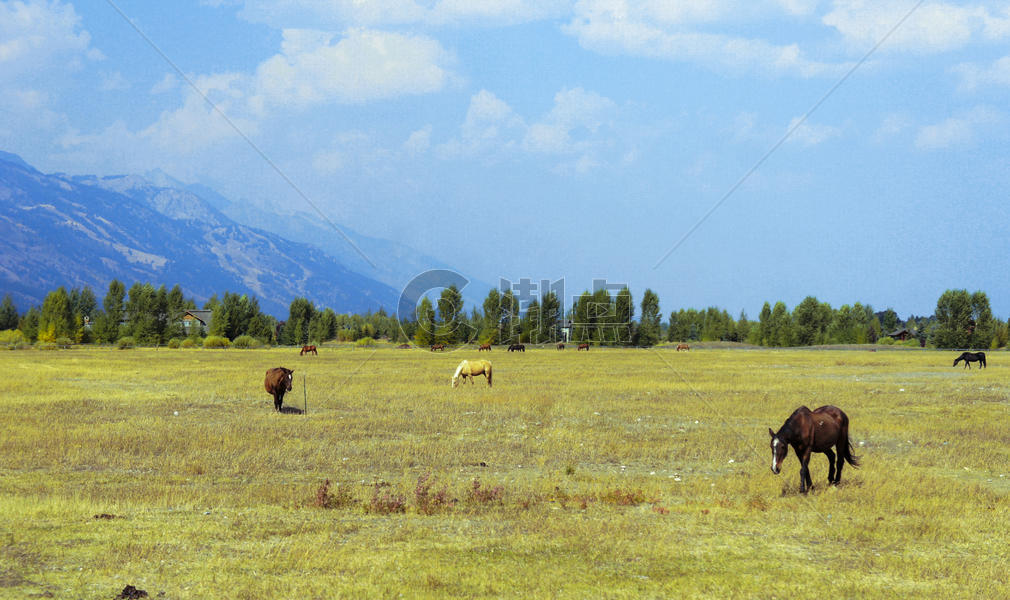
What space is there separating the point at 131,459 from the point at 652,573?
14.1 meters

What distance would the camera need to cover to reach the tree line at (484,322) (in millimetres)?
136875

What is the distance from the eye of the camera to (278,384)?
28.7 m

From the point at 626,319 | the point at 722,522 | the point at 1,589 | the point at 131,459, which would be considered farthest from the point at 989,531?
the point at 626,319

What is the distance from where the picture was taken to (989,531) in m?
12.4

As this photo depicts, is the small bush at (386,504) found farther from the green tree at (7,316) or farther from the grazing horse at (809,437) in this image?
the green tree at (7,316)

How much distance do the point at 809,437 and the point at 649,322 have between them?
147 meters

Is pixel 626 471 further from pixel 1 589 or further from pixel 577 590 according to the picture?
pixel 1 589

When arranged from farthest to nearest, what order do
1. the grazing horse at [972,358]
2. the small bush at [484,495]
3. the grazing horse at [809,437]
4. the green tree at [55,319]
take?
the green tree at [55,319] → the grazing horse at [972,358] → the grazing horse at [809,437] → the small bush at [484,495]

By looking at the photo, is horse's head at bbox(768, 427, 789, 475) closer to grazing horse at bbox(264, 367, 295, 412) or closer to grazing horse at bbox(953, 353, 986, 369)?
grazing horse at bbox(264, 367, 295, 412)

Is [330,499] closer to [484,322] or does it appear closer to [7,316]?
[484,322]

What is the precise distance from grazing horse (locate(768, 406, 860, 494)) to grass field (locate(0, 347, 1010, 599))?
25.3 inches

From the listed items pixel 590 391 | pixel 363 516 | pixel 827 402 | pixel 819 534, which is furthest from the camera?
pixel 590 391

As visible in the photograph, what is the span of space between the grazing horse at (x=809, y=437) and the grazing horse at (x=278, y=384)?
63.2 feet

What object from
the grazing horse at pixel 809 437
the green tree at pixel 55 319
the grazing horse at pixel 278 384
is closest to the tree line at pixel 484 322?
the green tree at pixel 55 319
